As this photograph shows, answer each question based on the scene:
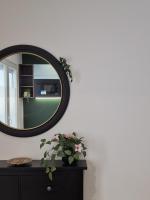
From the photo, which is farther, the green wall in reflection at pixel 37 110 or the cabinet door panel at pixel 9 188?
the green wall in reflection at pixel 37 110

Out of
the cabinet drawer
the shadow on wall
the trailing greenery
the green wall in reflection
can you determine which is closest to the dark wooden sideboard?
the cabinet drawer

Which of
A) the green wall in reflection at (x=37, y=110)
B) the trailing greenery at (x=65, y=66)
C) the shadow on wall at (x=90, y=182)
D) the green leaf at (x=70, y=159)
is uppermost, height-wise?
the trailing greenery at (x=65, y=66)

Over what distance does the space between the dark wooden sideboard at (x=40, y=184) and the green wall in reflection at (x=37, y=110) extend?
418mm

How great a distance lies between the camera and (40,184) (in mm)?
A: 1810

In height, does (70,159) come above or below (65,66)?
below

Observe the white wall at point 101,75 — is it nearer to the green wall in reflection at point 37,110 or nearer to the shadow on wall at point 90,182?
the shadow on wall at point 90,182

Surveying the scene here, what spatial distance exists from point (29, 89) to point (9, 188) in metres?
0.83

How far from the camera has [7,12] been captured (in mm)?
2062

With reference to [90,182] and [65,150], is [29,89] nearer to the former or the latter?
[65,150]

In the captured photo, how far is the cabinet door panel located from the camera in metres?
1.80

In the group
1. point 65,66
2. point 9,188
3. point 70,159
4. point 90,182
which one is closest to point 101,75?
point 65,66

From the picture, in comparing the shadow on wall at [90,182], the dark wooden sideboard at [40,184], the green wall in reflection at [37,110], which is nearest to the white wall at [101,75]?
the shadow on wall at [90,182]

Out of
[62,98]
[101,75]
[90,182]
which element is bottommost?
[90,182]

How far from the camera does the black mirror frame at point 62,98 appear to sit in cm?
204
